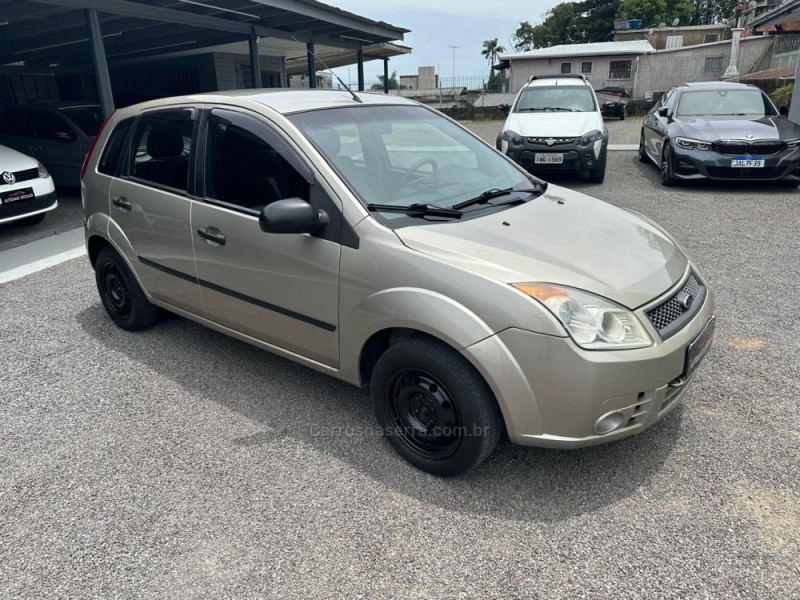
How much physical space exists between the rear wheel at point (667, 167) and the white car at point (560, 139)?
88cm

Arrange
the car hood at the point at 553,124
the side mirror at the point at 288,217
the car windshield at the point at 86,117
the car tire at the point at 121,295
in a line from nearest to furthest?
1. the side mirror at the point at 288,217
2. the car tire at the point at 121,295
3. the car hood at the point at 553,124
4. the car windshield at the point at 86,117

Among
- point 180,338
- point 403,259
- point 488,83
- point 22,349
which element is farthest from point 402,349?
point 488,83

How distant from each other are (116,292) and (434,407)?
2.96 m

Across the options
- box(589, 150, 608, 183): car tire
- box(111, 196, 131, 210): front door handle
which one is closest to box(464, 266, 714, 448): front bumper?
box(111, 196, 131, 210): front door handle

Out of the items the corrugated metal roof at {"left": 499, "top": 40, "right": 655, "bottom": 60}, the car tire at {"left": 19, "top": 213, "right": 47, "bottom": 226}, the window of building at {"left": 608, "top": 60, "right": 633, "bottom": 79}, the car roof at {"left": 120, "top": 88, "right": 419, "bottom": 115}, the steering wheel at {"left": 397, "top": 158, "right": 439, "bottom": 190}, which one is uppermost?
the corrugated metal roof at {"left": 499, "top": 40, "right": 655, "bottom": 60}

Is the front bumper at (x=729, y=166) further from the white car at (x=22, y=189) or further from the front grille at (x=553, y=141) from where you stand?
the white car at (x=22, y=189)

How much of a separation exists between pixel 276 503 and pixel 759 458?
7.43 ft

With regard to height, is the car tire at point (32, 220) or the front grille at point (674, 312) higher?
the front grille at point (674, 312)

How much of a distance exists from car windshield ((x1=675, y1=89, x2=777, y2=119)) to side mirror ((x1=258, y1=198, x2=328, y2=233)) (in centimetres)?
849

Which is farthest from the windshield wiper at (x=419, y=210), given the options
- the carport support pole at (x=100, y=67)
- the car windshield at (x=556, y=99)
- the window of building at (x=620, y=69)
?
the window of building at (x=620, y=69)

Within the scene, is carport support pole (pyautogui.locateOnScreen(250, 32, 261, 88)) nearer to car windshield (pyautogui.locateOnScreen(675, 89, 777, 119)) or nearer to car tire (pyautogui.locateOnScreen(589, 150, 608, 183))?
car tire (pyautogui.locateOnScreen(589, 150, 608, 183))

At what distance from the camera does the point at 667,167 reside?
352 inches

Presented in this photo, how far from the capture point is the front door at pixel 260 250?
2.88 metres

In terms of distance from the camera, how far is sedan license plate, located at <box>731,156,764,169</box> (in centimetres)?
805
